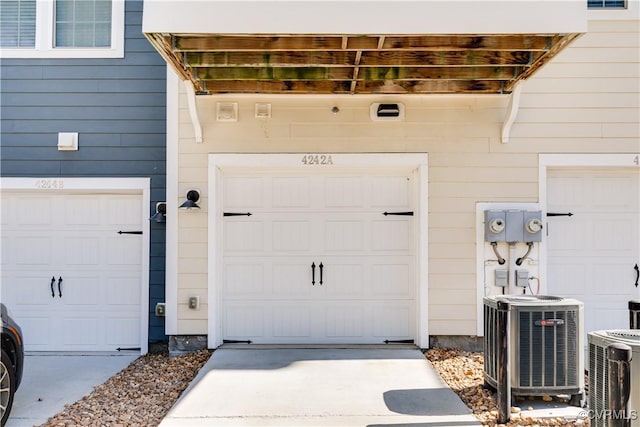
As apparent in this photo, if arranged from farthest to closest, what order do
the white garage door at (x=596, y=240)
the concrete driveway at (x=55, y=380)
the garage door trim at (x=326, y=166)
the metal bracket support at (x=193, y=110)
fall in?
the white garage door at (x=596, y=240) → the garage door trim at (x=326, y=166) → the metal bracket support at (x=193, y=110) → the concrete driveway at (x=55, y=380)

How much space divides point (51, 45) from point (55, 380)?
12.7 feet

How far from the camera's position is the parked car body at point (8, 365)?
144 inches

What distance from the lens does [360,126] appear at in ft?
18.1

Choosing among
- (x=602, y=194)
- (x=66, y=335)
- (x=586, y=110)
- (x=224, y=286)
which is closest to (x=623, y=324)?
(x=602, y=194)

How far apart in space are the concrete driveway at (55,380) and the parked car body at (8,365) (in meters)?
0.24

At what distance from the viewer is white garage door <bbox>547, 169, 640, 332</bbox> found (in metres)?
5.63

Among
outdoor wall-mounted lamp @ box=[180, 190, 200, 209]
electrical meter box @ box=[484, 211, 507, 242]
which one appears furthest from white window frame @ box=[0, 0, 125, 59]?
electrical meter box @ box=[484, 211, 507, 242]

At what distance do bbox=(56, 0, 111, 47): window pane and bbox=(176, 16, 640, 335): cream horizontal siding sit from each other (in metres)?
1.56

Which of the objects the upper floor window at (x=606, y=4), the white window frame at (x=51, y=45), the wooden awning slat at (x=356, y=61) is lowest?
the wooden awning slat at (x=356, y=61)

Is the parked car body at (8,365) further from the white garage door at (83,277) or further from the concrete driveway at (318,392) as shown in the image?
the white garage door at (83,277)

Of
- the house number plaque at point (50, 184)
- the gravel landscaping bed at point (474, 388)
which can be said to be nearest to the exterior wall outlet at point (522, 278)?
the gravel landscaping bed at point (474, 388)

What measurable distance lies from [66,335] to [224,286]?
210 cm

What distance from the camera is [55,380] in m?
4.92

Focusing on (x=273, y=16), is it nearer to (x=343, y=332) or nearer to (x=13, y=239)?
(x=343, y=332)
